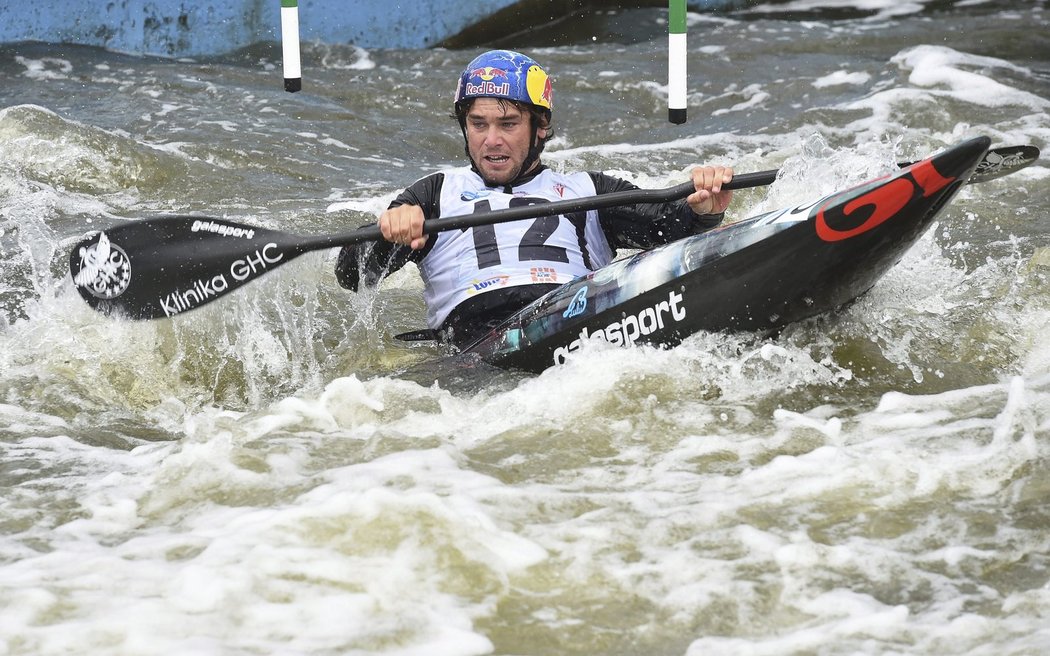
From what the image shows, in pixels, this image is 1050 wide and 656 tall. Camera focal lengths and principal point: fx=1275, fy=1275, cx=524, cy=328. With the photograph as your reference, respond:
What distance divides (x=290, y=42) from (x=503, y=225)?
14.8 ft

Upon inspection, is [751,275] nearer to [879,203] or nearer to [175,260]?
[879,203]

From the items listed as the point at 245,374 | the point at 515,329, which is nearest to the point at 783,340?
the point at 515,329

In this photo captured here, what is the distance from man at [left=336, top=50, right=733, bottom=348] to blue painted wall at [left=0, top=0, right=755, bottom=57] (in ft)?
21.9

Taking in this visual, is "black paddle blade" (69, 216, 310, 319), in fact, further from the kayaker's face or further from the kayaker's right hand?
the kayaker's face

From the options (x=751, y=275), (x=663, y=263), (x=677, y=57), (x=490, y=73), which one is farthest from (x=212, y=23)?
(x=751, y=275)

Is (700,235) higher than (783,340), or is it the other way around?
(700,235)

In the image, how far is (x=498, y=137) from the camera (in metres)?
4.43

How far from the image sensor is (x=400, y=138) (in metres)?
8.77

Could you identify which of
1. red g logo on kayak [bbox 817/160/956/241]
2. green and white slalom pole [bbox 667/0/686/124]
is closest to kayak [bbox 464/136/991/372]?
red g logo on kayak [bbox 817/160/956/241]

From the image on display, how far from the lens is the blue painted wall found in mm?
10430

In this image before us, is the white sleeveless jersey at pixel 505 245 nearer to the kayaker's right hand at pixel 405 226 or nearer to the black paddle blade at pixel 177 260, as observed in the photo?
the kayaker's right hand at pixel 405 226

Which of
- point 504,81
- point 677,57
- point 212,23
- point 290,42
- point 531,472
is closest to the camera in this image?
point 531,472

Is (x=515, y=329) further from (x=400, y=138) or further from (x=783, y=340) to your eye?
(x=400, y=138)

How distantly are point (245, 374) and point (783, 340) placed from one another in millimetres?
1942
